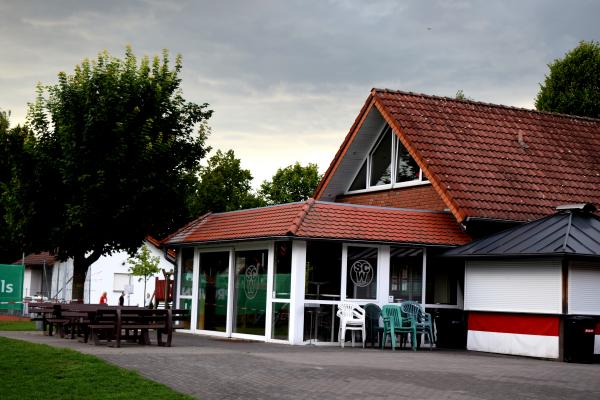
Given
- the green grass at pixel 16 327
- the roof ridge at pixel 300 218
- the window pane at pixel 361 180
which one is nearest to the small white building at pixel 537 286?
the roof ridge at pixel 300 218

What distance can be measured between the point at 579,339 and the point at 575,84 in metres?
27.0

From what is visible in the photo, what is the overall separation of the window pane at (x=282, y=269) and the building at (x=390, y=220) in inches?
1.0

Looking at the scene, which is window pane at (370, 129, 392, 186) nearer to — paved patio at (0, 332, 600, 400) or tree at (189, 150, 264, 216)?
paved patio at (0, 332, 600, 400)

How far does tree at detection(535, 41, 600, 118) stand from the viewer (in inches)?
1692

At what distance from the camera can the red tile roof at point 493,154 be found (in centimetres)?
2389

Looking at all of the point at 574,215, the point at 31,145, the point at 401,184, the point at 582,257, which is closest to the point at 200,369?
the point at 582,257

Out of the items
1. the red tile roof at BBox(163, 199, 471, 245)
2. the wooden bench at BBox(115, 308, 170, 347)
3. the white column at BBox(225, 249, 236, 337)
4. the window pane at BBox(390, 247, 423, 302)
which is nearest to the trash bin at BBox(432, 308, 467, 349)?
the window pane at BBox(390, 247, 423, 302)

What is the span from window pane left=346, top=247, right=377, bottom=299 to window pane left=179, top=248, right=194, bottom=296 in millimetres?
6482

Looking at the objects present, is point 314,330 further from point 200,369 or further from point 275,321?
point 200,369

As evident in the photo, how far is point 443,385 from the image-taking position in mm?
13008

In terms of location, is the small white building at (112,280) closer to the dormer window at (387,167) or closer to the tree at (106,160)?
the tree at (106,160)

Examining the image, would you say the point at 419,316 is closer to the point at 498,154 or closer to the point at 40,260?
the point at 498,154

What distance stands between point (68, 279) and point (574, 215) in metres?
39.0

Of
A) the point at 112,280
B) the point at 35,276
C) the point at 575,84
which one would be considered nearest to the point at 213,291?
the point at 575,84
